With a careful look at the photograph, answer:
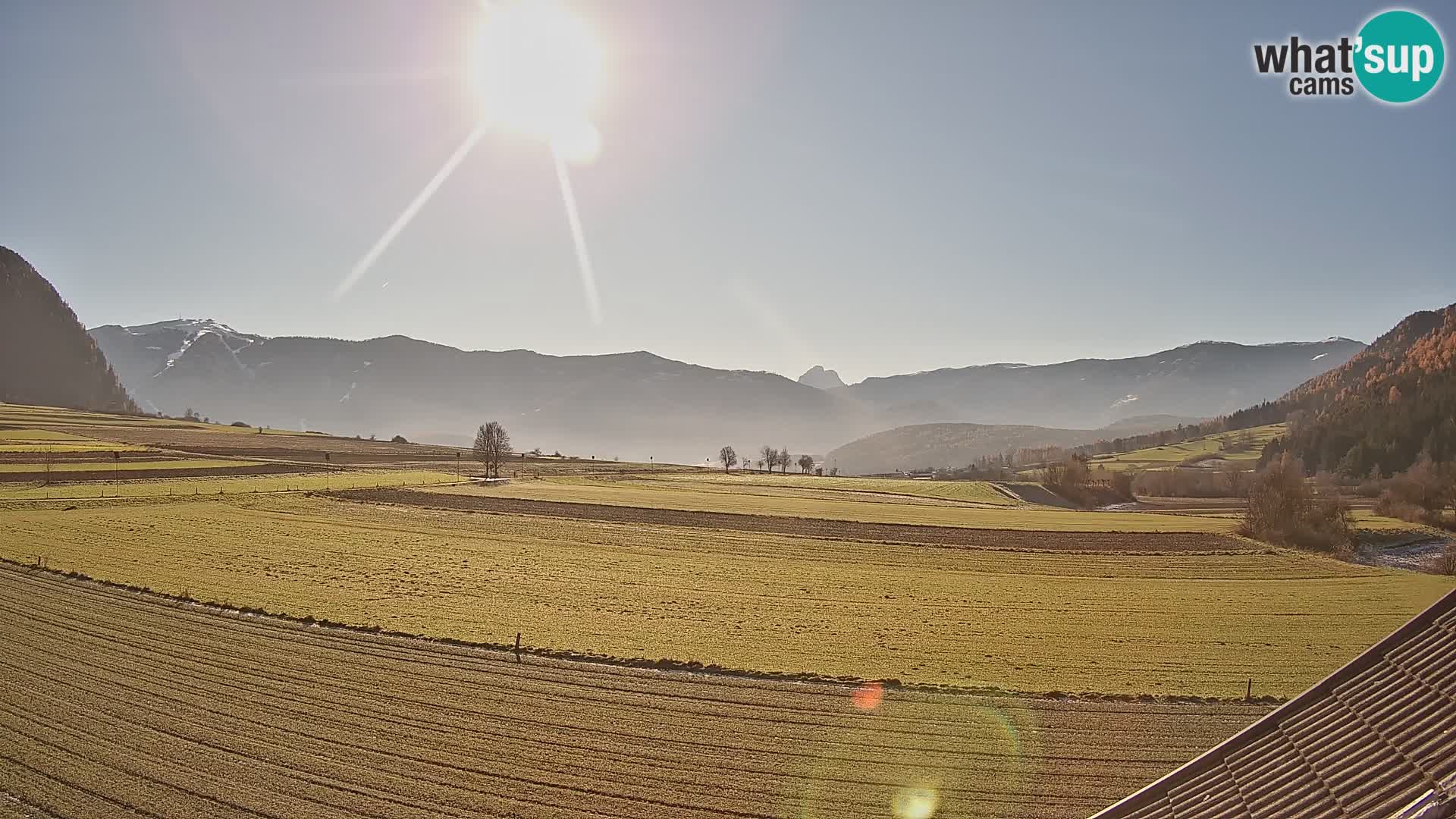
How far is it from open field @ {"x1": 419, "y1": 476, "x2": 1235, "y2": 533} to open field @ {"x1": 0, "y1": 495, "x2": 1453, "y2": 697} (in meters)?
18.4

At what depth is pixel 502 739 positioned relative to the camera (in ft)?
63.3

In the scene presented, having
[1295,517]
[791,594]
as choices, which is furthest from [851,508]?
[791,594]

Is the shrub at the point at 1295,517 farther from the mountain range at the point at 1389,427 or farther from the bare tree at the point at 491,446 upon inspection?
the bare tree at the point at 491,446

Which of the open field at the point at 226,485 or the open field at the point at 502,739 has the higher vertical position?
the open field at the point at 226,485

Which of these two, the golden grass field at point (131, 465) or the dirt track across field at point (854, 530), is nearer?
the dirt track across field at point (854, 530)

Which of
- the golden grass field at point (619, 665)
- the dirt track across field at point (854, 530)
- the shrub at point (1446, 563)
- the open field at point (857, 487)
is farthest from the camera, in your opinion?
the open field at point (857, 487)

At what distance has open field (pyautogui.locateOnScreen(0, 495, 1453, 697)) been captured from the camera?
27.9 m

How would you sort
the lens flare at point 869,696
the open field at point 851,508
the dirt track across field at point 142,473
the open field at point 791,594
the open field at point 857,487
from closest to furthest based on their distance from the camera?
the lens flare at point 869,696 → the open field at point 791,594 → the dirt track across field at point 142,473 → the open field at point 851,508 → the open field at point 857,487

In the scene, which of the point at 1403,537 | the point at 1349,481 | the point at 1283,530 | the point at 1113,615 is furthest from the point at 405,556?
the point at 1349,481

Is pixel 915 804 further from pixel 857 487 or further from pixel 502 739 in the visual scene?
pixel 857 487

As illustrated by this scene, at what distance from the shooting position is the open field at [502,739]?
16234mm

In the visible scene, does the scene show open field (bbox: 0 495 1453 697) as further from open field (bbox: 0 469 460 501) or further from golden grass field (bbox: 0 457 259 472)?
golden grass field (bbox: 0 457 259 472)

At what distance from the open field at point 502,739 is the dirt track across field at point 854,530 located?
138ft

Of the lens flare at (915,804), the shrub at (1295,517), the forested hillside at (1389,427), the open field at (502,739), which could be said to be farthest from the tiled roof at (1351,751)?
the forested hillside at (1389,427)
